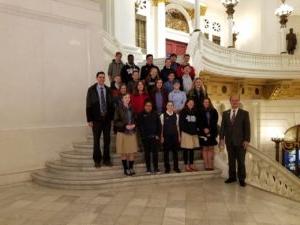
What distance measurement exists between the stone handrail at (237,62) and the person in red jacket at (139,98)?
4748mm

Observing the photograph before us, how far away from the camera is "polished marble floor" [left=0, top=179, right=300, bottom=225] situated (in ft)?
15.4

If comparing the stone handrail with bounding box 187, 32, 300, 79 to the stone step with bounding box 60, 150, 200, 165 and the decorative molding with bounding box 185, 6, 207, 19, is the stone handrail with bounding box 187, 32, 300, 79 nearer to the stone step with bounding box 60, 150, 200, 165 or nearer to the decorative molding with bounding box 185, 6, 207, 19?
the stone step with bounding box 60, 150, 200, 165

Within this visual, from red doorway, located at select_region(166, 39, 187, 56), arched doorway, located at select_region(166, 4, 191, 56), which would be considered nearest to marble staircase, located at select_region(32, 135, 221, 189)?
red doorway, located at select_region(166, 39, 187, 56)

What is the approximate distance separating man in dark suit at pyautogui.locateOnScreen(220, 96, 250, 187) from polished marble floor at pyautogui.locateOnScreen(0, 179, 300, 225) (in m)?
0.42

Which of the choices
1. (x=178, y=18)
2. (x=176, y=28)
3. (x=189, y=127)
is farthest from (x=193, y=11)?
(x=189, y=127)

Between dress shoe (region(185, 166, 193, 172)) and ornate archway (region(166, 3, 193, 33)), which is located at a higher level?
ornate archway (region(166, 3, 193, 33))

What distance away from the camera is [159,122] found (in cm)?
686

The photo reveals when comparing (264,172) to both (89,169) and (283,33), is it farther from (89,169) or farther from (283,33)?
(283,33)

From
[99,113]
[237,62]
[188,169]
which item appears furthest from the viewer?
[237,62]

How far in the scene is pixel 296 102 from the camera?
1767cm

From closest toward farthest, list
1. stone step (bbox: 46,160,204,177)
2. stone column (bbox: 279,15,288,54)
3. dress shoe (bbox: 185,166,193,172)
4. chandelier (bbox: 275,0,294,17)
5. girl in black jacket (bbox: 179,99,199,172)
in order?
stone step (bbox: 46,160,204,177) < girl in black jacket (bbox: 179,99,199,172) < dress shoe (bbox: 185,166,193,172) < chandelier (bbox: 275,0,294,17) < stone column (bbox: 279,15,288,54)

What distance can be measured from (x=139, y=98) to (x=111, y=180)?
167cm

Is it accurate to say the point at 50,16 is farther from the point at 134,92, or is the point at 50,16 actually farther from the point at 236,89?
the point at 236,89

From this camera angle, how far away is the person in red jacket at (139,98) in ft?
23.1
